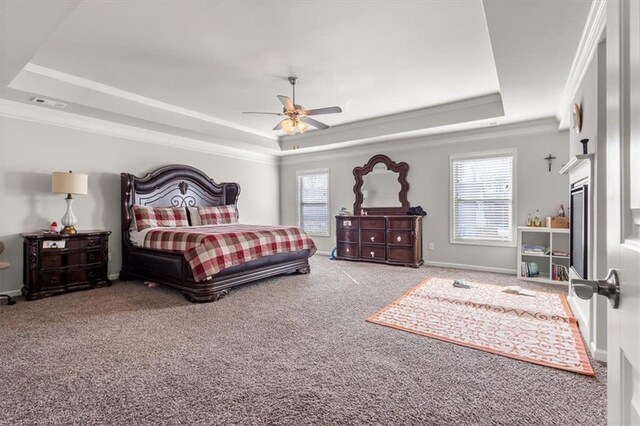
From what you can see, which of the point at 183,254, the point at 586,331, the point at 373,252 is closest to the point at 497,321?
the point at 586,331

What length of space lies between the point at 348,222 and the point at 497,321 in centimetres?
365

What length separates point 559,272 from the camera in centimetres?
437

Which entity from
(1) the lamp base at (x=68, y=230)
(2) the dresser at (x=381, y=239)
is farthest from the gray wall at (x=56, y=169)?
(2) the dresser at (x=381, y=239)

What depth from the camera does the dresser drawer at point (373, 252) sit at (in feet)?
19.4

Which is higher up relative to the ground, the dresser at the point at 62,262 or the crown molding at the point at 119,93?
the crown molding at the point at 119,93

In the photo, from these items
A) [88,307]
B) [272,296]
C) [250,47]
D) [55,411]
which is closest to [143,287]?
[88,307]

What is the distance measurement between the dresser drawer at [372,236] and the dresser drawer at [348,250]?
0.24 metres

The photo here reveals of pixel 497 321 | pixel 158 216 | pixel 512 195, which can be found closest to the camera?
pixel 497 321

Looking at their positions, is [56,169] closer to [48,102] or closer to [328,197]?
[48,102]

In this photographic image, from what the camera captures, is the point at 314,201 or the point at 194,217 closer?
the point at 194,217

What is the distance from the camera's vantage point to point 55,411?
1673 mm

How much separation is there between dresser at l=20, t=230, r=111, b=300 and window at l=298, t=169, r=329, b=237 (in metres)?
4.19

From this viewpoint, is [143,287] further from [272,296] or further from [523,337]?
[523,337]

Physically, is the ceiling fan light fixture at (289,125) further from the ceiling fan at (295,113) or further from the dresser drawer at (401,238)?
the dresser drawer at (401,238)
